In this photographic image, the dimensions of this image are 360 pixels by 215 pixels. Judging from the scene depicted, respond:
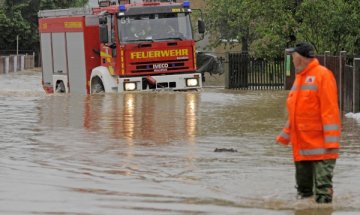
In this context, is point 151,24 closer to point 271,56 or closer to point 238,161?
point 271,56

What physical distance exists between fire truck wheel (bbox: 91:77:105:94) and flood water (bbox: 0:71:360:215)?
17.9 feet

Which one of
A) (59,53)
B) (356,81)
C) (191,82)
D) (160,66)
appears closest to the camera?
(356,81)

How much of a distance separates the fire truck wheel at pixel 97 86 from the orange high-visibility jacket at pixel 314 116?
17007mm

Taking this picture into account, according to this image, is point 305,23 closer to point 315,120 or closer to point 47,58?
point 47,58

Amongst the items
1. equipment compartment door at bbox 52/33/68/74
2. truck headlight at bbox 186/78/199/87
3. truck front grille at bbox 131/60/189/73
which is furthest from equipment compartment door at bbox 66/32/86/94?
truck headlight at bbox 186/78/199/87

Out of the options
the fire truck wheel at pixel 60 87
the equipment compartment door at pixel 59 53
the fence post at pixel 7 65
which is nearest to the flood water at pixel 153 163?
the equipment compartment door at pixel 59 53

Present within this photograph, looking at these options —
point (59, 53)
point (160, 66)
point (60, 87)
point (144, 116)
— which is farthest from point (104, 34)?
point (144, 116)

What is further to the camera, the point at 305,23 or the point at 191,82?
the point at 305,23

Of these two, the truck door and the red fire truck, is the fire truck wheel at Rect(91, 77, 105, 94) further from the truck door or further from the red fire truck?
the truck door

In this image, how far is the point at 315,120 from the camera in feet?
26.8

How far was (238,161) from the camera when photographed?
37.0 ft

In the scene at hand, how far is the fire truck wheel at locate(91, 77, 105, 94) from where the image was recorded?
992 inches

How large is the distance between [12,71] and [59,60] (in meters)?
28.7

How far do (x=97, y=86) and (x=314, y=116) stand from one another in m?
17.7
